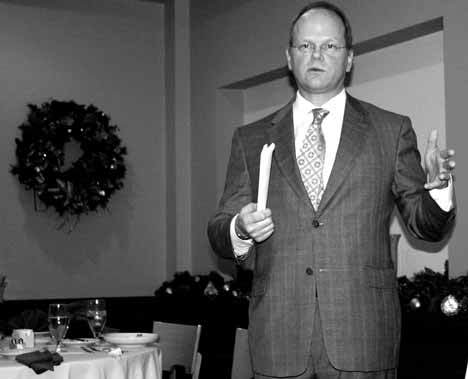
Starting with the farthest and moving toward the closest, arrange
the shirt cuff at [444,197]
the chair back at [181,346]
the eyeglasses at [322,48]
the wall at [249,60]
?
the wall at [249,60] → the chair back at [181,346] → the eyeglasses at [322,48] → the shirt cuff at [444,197]

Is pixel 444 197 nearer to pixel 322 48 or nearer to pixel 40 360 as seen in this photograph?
pixel 322 48

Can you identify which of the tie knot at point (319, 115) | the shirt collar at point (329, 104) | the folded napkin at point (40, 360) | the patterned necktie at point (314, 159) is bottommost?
the folded napkin at point (40, 360)

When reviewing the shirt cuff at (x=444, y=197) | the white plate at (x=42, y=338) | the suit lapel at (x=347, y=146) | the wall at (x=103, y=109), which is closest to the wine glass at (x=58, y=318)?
the white plate at (x=42, y=338)

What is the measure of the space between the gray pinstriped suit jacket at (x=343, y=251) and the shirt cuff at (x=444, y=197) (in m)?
0.01

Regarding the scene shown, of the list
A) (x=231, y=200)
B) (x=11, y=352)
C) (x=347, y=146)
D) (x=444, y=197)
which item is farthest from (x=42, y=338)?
(x=444, y=197)

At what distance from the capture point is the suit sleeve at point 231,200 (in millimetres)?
2010

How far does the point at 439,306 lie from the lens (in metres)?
3.71

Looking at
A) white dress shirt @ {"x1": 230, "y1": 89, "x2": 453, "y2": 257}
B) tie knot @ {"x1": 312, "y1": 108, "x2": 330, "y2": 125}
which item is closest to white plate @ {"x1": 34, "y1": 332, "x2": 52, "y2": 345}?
white dress shirt @ {"x1": 230, "y1": 89, "x2": 453, "y2": 257}

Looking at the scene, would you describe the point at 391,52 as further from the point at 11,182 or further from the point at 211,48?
the point at 11,182

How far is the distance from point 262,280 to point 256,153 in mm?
314

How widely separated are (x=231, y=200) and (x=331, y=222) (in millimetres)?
294

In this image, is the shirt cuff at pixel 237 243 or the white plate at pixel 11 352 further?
the white plate at pixel 11 352

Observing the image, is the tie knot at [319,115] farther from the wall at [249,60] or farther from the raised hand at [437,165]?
the wall at [249,60]

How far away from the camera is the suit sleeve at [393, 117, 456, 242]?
190 cm
